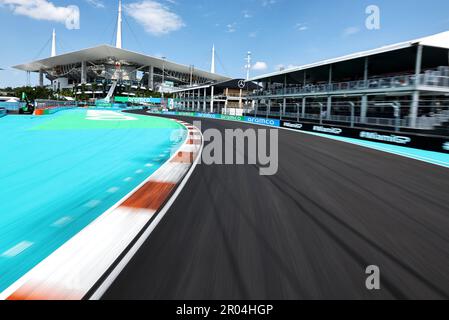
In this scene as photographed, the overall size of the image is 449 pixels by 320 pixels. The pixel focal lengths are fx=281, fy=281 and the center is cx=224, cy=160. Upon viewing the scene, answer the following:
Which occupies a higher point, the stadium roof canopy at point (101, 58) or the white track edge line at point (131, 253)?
the stadium roof canopy at point (101, 58)

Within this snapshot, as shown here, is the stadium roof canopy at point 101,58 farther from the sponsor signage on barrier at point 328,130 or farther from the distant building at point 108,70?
the sponsor signage on barrier at point 328,130

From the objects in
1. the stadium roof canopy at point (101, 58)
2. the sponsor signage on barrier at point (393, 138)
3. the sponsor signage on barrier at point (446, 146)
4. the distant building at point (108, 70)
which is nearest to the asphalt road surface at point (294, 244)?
the sponsor signage on barrier at point (446, 146)

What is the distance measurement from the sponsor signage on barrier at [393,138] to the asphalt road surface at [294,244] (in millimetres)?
7972

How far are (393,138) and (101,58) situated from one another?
123 m

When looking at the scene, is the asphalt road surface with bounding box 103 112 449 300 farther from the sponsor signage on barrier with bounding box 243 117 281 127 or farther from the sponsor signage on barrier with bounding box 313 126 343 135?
the sponsor signage on barrier with bounding box 243 117 281 127

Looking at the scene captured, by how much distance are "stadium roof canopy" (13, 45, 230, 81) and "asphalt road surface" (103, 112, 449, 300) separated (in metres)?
117

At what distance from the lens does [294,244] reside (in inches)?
129

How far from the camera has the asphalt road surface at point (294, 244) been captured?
2.49 m

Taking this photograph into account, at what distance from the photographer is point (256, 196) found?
5.16m

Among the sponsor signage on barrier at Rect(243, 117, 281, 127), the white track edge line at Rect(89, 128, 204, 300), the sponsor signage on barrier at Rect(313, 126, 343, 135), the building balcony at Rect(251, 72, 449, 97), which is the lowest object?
the white track edge line at Rect(89, 128, 204, 300)

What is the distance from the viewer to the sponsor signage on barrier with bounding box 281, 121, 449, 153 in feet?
39.9

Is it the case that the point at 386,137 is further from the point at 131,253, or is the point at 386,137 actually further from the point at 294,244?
the point at 131,253

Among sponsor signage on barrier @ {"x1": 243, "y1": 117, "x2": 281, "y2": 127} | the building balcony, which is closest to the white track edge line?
the building balcony
